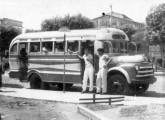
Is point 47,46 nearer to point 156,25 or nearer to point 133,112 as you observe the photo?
point 133,112

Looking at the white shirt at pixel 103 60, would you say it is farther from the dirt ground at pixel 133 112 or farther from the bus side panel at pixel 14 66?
the bus side panel at pixel 14 66

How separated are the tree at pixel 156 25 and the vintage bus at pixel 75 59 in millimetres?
15581

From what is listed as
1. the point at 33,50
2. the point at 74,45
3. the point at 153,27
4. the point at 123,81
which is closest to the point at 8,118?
the point at 123,81

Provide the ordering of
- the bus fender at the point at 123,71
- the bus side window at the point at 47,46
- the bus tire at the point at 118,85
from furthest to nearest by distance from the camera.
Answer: the bus side window at the point at 47,46 < the bus tire at the point at 118,85 < the bus fender at the point at 123,71

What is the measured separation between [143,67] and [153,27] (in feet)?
62.5

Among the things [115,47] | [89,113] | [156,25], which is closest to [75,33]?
[115,47]

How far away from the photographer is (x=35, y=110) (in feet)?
32.3

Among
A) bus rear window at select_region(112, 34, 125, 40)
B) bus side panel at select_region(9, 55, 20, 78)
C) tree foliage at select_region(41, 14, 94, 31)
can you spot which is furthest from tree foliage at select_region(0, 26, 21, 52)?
bus rear window at select_region(112, 34, 125, 40)

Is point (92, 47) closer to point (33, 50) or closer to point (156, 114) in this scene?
point (33, 50)

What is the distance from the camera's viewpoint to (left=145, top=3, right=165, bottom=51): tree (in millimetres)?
29797

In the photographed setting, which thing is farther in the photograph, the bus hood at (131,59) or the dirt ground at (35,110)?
the bus hood at (131,59)

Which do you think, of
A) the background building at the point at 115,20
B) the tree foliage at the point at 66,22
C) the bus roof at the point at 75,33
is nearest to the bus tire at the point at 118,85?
the bus roof at the point at 75,33

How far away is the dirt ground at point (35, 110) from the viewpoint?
8.75 m

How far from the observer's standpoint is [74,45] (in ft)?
47.6
